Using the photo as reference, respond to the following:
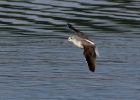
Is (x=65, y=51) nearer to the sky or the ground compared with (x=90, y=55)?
nearer to the ground

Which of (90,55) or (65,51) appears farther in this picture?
(65,51)

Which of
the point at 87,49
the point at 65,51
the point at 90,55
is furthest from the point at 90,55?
the point at 65,51

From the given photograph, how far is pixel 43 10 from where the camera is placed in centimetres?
3800

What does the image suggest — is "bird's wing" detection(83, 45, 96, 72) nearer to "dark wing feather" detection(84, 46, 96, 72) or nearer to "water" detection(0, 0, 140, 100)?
"dark wing feather" detection(84, 46, 96, 72)

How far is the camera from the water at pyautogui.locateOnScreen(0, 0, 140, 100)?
91.2 ft

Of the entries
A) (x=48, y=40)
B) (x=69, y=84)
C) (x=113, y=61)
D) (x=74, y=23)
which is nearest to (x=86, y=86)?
(x=69, y=84)

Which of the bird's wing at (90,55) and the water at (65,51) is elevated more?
the bird's wing at (90,55)

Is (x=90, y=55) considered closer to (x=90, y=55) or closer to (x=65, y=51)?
(x=90, y=55)

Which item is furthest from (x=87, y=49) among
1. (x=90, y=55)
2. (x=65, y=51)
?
(x=65, y=51)

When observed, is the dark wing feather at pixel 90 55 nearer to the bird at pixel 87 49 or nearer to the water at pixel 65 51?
the bird at pixel 87 49

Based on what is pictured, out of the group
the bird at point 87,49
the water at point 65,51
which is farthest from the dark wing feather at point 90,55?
the water at point 65,51

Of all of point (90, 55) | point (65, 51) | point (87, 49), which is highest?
point (87, 49)

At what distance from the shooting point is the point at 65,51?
32219 mm

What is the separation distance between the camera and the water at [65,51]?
91.2 feet
